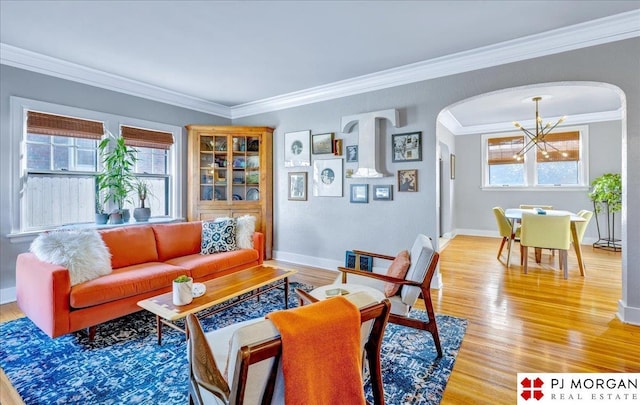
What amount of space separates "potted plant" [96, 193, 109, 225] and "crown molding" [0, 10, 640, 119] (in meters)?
1.51

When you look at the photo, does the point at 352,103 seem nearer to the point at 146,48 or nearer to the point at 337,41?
the point at 337,41

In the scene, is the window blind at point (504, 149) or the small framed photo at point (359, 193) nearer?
the small framed photo at point (359, 193)

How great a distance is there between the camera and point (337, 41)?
3053 mm

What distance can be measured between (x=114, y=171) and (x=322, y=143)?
2.84 meters

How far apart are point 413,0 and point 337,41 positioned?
0.86 m

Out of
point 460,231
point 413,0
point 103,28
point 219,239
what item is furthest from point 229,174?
point 460,231

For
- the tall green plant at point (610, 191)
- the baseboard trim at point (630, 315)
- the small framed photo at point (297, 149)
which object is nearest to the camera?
the baseboard trim at point (630, 315)

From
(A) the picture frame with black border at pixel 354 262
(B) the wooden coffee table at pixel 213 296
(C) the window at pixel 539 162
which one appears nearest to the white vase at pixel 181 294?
(B) the wooden coffee table at pixel 213 296

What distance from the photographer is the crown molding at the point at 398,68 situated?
9.03ft

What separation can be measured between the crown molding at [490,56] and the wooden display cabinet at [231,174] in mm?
947

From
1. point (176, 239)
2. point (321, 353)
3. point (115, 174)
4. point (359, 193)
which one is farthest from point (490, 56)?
point (115, 174)

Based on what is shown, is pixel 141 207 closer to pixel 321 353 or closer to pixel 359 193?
pixel 359 193

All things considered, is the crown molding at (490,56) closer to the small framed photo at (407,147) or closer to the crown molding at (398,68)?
the crown molding at (398,68)

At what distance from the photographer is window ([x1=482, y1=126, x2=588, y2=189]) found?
6.44 m
